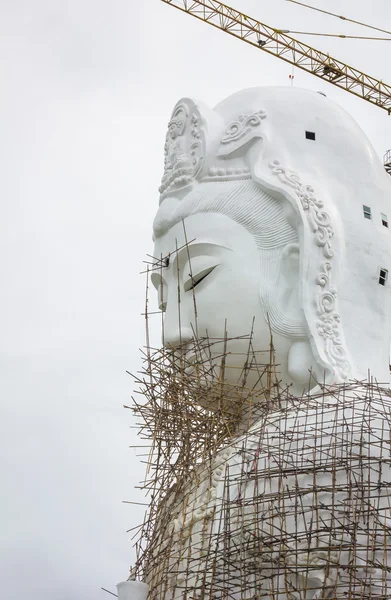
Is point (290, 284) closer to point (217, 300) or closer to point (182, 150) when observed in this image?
point (217, 300)

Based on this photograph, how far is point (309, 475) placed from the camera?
31.6 feet

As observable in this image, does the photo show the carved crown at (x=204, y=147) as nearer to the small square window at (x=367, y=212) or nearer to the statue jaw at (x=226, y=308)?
the statue jaw at (x=226, y=308)

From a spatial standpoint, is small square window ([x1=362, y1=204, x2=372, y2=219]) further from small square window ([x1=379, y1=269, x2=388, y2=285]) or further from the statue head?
small square window ([x1=379, y1=269, x2=388, y2=285])

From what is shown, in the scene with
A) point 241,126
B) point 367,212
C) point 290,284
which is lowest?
point 290,284

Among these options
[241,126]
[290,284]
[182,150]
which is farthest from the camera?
[182,150]

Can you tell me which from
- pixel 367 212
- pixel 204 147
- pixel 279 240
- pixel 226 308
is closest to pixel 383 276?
pixel 367 212

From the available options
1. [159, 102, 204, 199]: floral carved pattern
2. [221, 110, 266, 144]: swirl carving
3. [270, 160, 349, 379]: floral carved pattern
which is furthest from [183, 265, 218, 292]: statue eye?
[221, 110, 266, 144]: swirl carving

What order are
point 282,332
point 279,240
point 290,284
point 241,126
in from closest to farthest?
point 282,332, point 290,284, point 279,240, point 241,126

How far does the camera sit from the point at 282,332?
37.5ft

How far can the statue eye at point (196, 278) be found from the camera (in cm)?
1182

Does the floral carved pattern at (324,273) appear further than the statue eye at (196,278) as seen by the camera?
No

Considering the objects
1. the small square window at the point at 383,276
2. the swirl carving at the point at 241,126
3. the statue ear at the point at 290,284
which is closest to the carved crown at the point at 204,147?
the swirl carving at the point at 241,126

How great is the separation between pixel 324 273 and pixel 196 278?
1220 mm

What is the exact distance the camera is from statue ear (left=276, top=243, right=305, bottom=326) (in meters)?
11.5
